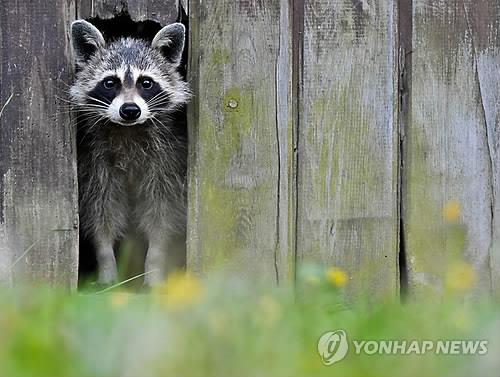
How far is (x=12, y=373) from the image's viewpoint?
261 cm

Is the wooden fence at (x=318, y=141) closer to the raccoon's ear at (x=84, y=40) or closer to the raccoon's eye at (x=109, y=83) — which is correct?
the raccoon's ear at (x=84, y=40)

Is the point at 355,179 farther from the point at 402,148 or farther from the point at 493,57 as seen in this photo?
the point at 493,57

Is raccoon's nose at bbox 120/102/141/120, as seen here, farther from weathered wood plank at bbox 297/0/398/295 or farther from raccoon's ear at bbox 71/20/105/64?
weathered wood plank at bbox 297/0/398/295

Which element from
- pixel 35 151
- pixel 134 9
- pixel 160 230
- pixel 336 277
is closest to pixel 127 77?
pixel 134 9

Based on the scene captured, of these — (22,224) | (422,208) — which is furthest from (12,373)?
(422,208)

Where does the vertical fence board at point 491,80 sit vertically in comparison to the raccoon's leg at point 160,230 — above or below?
above

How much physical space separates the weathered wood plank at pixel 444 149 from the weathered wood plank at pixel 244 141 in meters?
0.66

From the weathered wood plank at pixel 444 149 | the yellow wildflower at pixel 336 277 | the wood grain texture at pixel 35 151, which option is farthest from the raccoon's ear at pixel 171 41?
the yellow wildflower at pixel 336 277

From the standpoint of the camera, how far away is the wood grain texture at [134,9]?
5516 millimetres

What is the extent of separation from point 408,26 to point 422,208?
3.13 ft
